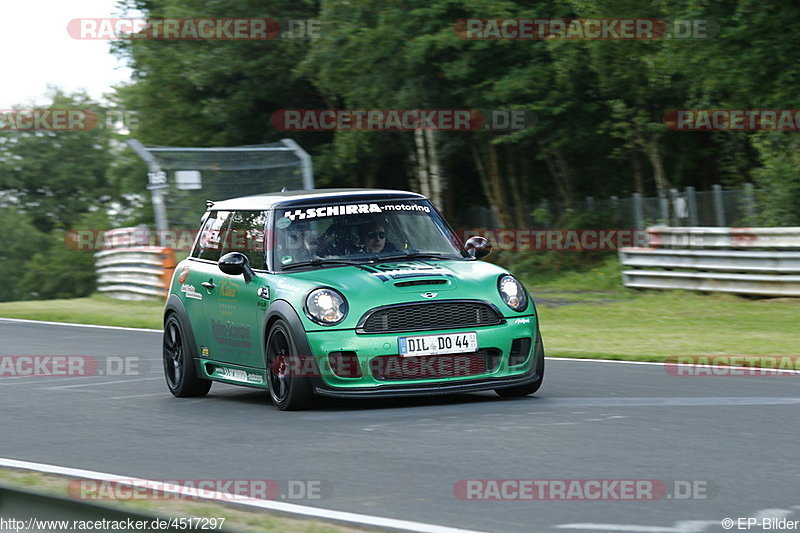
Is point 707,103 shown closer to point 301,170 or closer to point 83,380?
point 301,170

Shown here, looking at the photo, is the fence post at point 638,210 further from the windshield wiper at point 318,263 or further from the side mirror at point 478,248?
the windshield wiper at point 318,263

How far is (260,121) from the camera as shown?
37.7 metres

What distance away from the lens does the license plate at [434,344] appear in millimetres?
9273

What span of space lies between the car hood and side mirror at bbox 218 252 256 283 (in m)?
0.46

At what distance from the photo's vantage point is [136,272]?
95.6ft

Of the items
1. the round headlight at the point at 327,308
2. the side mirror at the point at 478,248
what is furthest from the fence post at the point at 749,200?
the round headlight at the point at 327,308

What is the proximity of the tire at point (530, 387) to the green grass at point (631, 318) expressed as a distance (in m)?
3.46

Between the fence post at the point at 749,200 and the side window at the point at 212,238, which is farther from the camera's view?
the fence post at the point at 749,200

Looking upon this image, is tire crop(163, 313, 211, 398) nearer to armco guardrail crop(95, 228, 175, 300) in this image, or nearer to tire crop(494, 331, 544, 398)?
tire crop(494, 331, 544, 398)

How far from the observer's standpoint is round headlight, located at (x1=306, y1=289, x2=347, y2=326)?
9359mm

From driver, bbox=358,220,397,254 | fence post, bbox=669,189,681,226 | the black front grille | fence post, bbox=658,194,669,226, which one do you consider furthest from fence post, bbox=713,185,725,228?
the black front grille

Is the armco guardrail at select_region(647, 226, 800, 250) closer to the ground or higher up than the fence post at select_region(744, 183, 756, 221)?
closer to the ground

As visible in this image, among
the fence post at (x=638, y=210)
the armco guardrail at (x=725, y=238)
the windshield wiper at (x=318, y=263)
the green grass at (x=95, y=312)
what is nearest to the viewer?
the windshield wiper at (x=318, y=263)

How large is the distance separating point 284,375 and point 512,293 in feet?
5.70
